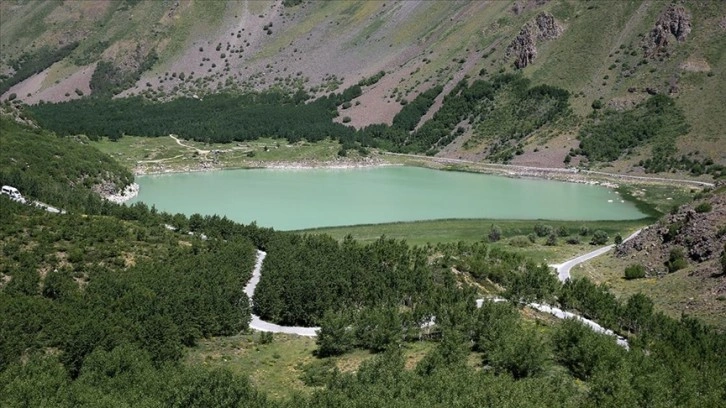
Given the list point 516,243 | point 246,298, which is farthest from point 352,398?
point 516,243

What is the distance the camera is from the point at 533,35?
148 meters

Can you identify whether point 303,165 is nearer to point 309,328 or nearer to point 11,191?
point 11,191

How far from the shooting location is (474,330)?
1468 inches

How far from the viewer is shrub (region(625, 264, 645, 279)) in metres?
53.6

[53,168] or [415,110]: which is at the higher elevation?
[415,110]

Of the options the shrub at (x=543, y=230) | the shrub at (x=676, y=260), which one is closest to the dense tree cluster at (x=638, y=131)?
the shrub at (x=543, y=230)

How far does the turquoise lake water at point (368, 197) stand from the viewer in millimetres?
83312

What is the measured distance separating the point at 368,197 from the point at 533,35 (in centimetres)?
7334

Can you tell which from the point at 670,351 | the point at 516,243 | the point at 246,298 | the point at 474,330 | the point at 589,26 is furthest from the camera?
the point at 589,26

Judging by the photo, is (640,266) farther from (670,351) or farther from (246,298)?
(246,298)

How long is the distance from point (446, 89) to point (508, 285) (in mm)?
107042

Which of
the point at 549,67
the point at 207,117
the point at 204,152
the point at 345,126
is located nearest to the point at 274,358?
the point at 204,152

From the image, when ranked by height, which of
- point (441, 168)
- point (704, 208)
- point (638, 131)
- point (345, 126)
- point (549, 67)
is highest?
point (549, 67)

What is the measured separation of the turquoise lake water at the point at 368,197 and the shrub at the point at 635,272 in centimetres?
2788
